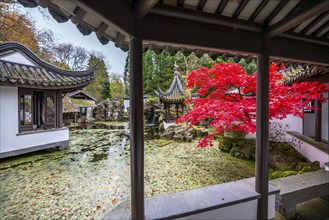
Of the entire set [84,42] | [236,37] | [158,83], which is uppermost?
[84,42]

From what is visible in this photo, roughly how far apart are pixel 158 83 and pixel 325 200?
16198mm

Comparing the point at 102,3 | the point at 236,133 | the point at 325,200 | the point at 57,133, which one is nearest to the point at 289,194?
the point at 325,200

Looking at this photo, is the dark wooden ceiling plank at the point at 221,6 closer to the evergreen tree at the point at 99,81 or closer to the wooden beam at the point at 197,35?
the wooden beam at the point at 197,35

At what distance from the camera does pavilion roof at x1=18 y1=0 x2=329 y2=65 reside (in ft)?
4.46

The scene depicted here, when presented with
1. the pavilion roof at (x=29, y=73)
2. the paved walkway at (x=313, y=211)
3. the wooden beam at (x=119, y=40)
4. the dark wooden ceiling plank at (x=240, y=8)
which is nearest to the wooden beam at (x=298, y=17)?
the dark wooden ceiling plank at (x=240, y=8)

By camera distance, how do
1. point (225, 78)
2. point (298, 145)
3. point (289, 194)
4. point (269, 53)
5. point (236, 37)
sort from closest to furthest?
point (236, 37) < point (269, 53) < point (289, 194) < point (225, 78) < point (298, 145)

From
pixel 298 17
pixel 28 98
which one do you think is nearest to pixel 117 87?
pixel 28 98

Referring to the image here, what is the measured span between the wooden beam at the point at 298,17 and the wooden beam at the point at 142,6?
1407 millimetres

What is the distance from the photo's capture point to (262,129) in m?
2.23

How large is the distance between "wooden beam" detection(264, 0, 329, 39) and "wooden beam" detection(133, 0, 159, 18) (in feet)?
4.62

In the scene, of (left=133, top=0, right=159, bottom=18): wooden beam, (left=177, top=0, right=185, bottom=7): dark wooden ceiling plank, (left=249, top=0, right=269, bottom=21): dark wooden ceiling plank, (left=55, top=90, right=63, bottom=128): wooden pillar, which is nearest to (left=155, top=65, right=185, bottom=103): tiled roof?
(left=55, top=90, right=63, bottom=128): wooden pillar

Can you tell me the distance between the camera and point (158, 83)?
18.3 meters

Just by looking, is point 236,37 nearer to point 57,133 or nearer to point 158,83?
point 57,133

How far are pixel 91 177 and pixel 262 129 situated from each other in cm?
400
